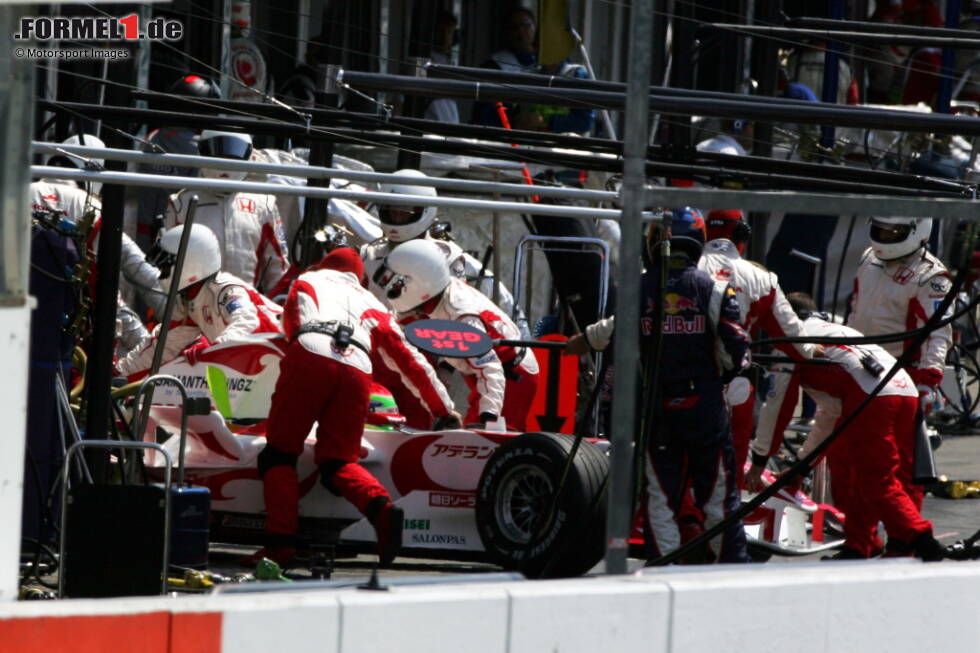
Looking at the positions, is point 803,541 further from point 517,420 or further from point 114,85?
point 114,85

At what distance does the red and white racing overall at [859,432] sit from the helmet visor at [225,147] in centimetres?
426

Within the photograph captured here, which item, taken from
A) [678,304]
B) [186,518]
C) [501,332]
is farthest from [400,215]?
[186,518]

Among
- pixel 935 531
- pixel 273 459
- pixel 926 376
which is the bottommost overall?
pixel 935 531

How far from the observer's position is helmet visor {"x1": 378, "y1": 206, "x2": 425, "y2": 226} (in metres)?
10.5

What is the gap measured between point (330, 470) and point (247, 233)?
404cm

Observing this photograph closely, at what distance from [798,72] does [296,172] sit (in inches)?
553

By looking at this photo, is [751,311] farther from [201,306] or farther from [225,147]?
[225,147]

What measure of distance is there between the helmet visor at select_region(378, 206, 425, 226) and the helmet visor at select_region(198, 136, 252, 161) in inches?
49.3

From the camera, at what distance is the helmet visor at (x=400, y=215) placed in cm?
1055

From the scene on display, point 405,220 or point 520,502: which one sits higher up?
point 405,220

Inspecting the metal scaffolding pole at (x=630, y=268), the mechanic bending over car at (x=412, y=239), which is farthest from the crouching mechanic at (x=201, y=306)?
the metal scaffolding pole at (x=630, y=268)

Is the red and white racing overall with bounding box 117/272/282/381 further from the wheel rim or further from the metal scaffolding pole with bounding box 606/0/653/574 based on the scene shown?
the metal scaffolding pole with bounding box 606/0/653/574

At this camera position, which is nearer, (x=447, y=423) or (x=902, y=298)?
(x=447, y=423)

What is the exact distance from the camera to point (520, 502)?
768 cm
